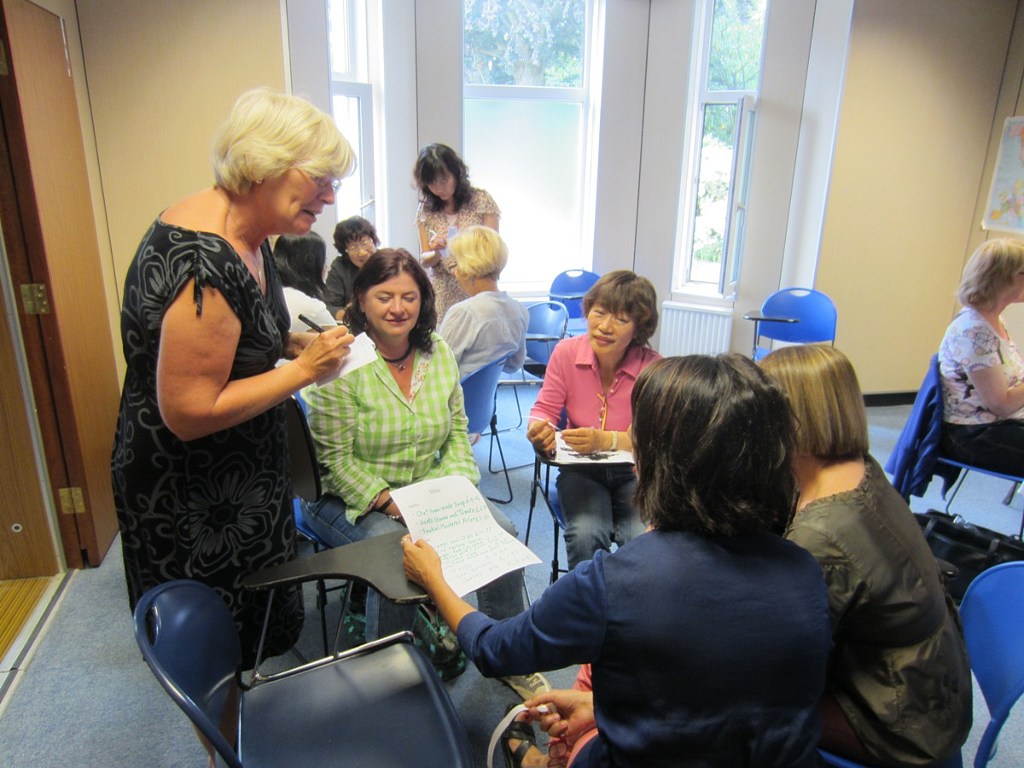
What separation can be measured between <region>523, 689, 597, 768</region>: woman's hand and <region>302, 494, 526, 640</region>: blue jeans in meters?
0.50

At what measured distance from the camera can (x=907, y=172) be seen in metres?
4.37

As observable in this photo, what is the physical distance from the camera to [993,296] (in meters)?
2.38

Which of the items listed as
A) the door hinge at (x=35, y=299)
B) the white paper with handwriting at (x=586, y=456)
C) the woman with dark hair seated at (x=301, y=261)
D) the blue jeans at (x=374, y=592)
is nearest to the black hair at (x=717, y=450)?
the blue jeans at (x=374, y=592)

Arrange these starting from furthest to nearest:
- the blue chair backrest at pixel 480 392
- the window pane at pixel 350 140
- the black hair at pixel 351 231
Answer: the window pane at pixel 350 140
the black hair at pixel 351 231
the blue chair backrest at pixel 480 392

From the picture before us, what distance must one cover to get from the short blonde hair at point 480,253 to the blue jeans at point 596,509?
0.95m

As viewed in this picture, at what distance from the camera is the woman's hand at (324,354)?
1.28 m

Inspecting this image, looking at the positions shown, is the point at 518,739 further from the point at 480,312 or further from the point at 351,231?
the point at 351,231

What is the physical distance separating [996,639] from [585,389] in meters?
1.31

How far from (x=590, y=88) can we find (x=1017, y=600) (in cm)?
433

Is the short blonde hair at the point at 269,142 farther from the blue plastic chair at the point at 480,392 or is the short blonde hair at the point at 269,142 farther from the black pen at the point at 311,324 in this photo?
the blue plastic chair at the point at 480,392

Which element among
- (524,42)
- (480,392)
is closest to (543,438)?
(480,392)

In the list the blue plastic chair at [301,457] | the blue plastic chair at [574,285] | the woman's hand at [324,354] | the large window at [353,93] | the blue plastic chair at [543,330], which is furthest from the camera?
the blue plastic chair at [574,285]

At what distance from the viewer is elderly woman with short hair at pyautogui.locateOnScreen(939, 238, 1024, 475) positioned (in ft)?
7.75

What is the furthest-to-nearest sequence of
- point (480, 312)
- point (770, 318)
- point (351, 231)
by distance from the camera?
point (770, 318)
point (351, 231)
point (480, 312)
